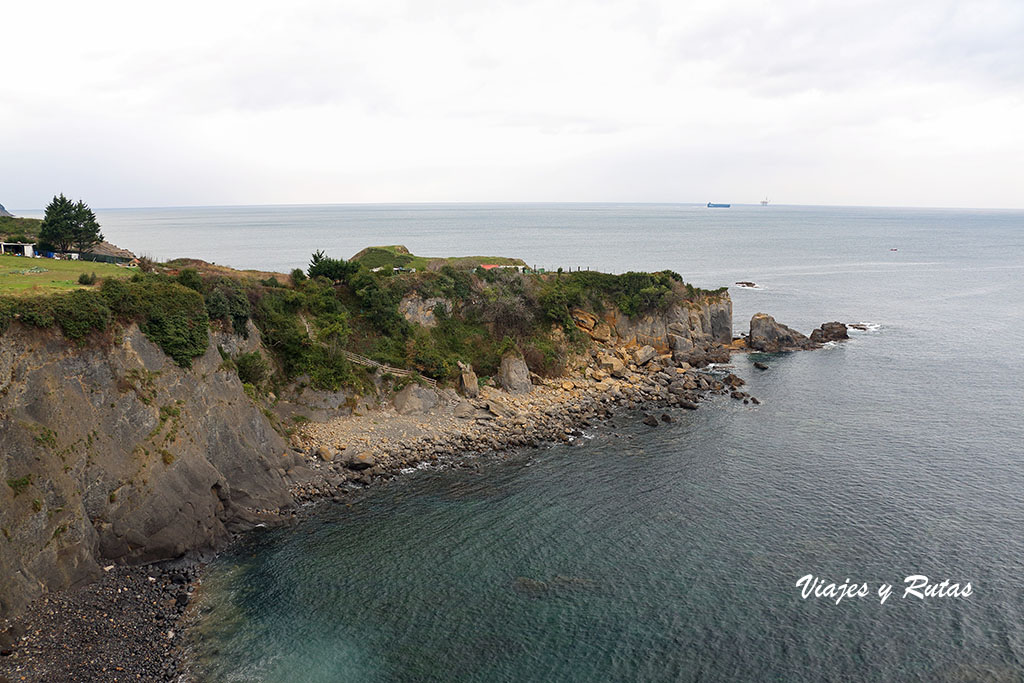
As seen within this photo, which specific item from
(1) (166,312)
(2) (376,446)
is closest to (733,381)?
(2) (376,446)

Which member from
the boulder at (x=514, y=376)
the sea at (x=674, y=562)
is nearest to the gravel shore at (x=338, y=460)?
the boulder at (x=514, y=376)

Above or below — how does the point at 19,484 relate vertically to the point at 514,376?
above

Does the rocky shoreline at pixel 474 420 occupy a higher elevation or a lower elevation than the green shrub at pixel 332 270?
lower

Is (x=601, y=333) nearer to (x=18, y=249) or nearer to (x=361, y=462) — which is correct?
(x=361, y=462)

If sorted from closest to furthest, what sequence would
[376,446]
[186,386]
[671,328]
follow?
[186,386], [376,446], [671,328]

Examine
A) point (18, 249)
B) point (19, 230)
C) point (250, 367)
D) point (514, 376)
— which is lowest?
point (514, 376)

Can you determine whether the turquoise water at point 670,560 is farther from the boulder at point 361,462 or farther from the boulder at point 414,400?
the boulder at point 414,400
